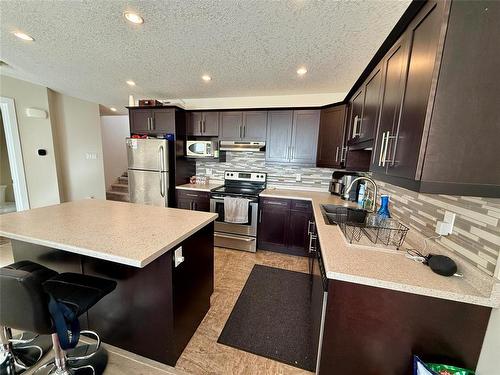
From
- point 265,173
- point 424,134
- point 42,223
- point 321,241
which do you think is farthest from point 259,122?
point 42,223

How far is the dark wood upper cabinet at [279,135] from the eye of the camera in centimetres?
319

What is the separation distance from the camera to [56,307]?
101cm

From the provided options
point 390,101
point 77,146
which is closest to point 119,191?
point 77,146

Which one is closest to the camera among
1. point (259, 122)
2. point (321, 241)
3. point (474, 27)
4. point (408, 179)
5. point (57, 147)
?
point (474, 27)

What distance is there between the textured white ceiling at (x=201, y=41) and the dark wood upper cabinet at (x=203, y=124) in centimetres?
53

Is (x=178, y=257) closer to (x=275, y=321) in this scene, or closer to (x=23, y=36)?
(x=275, y=321)

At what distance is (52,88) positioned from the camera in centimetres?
371

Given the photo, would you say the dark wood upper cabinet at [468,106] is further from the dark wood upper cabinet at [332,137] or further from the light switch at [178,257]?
the dark wood upper cabinet at [332,137]

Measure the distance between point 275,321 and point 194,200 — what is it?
223 centimetres

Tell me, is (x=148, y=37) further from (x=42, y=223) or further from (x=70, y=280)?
(x=70, y=280)

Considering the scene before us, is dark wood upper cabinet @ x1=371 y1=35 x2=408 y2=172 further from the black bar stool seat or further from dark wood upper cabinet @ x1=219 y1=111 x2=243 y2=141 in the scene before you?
dark wood upper cabinet @ x1=219 y1=111 x2=243 y2=141

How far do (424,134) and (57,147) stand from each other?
5.82 metres

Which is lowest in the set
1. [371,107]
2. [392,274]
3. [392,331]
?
[392,331]

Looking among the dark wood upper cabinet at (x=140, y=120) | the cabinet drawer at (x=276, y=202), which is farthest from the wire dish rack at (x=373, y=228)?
the dark wood upper cabinet at (x=140, y=120)
